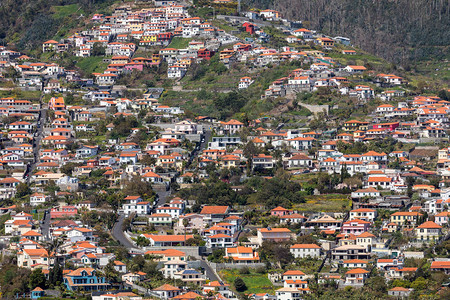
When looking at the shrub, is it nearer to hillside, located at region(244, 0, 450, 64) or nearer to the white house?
the white house

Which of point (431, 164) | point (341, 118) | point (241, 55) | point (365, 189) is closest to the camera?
point (365, 189)

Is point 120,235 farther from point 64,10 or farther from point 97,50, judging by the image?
point 64,10

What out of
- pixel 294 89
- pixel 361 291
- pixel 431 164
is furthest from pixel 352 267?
pixel 294 89

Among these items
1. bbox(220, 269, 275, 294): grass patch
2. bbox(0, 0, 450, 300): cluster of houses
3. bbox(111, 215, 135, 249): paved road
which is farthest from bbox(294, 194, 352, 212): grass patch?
bbox(111, 215, 135, 249): paved road

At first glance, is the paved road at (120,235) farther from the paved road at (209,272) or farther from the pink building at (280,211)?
the pink building at (280,211)

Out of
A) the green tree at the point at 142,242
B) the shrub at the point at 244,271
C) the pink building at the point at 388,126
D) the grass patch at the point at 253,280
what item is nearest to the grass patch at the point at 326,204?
the shrub at the point at 244,271

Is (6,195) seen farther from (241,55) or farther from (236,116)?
(241,55)

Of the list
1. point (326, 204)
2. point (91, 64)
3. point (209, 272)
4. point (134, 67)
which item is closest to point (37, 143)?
point (134, 67)
